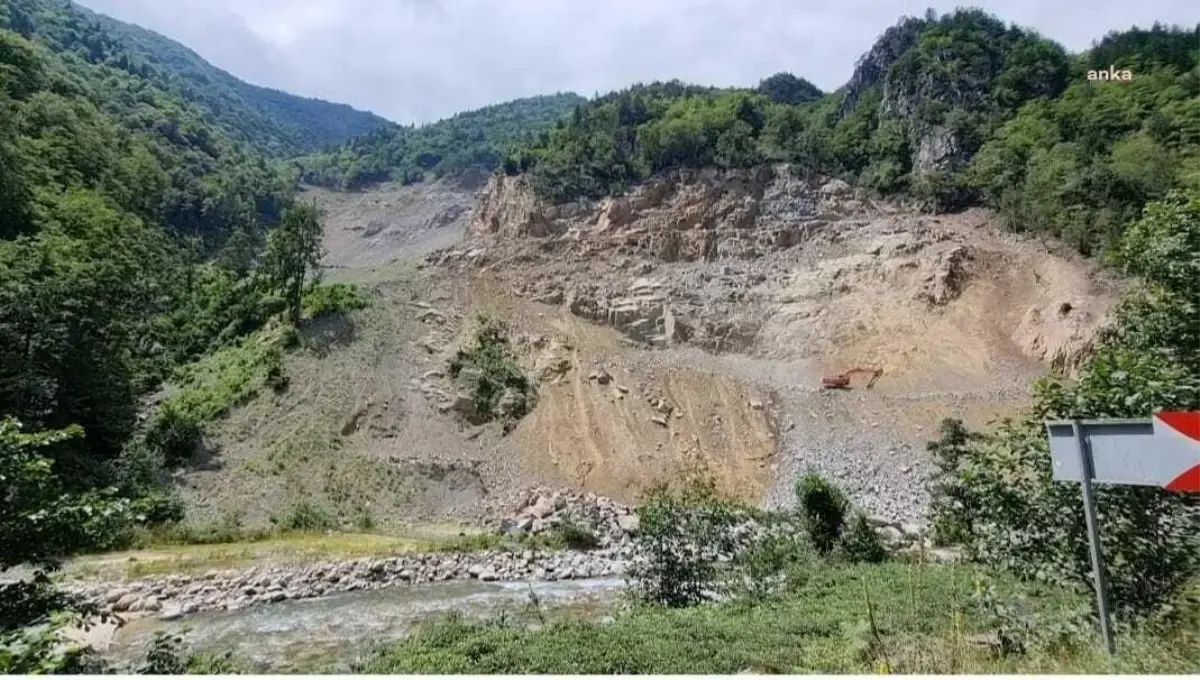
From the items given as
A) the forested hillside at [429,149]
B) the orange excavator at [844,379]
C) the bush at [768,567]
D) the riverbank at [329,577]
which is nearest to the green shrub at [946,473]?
the bush at [768,567]

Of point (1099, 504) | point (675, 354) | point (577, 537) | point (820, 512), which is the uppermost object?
point (675, 354)

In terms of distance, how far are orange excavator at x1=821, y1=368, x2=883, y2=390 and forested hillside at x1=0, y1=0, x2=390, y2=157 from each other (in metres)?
96.1

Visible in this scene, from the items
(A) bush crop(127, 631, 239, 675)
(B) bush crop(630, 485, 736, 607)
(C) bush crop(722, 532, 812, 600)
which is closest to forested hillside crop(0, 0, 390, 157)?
(A) bush crop(127, 631, 239, 675)

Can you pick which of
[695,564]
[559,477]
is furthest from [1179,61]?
[695,564]

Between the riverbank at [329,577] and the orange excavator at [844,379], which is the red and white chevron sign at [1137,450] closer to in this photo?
the riverbank at [329,577]

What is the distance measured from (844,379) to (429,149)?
87.7 meters

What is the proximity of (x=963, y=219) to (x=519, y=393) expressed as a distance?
2777 cm

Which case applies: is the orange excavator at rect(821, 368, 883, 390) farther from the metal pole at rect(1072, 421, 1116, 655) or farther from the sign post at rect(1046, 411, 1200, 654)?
the metal pole at rect(1072, 421, 1116, 655)

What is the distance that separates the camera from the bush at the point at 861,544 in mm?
16484

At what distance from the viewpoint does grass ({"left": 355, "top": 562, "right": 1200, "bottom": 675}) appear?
5469mm

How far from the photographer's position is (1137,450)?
3598 mm

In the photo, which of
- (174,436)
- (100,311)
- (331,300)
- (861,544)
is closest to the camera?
(861,544)

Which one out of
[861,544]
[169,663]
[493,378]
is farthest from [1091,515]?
[493,378]

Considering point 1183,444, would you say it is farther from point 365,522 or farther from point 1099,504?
point 365,522
